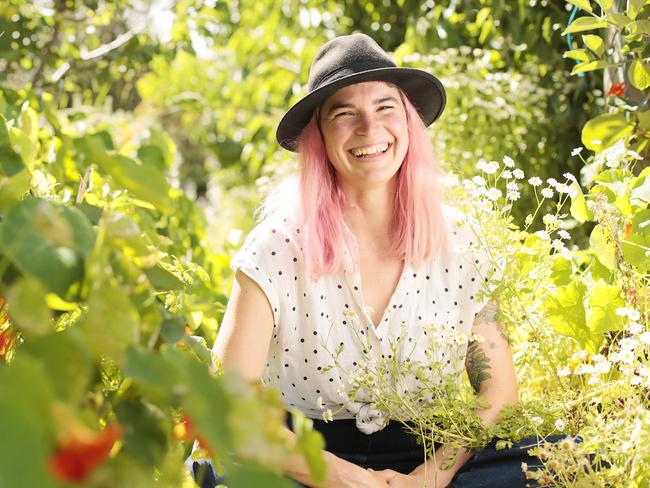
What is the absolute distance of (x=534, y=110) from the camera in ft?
9.96

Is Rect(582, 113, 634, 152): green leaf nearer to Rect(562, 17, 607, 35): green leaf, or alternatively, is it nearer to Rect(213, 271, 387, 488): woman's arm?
Rect(562, 17, 607, 35): green leaf

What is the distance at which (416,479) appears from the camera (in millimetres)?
1488

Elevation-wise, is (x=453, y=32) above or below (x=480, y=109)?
above

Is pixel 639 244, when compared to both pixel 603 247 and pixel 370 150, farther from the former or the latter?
pixel 370 150

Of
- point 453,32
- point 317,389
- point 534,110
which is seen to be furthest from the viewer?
point 453,32

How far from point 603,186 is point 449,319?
41cm

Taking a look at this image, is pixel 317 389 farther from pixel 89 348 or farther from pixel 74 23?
pixel 74 23

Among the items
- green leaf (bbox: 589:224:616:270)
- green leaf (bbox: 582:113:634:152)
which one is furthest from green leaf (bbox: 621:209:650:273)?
green leaf (bbox: 582:113:634:152)

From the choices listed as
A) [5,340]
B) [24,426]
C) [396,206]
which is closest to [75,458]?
[24,426]

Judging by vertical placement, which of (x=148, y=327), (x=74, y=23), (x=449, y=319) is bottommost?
(x=449, y=319)

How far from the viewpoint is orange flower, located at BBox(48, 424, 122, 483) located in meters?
0.44

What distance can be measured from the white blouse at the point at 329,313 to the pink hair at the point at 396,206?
0.11 feet

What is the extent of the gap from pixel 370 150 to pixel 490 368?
20.1 inches

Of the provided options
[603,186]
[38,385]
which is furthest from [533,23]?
[38,385]
